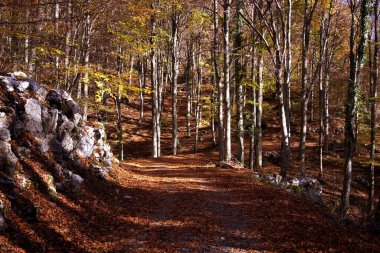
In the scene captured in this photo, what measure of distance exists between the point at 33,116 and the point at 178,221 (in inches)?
193

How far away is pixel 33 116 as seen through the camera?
8.75m

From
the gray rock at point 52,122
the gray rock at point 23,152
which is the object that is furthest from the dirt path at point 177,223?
the gray rock at point 52,122

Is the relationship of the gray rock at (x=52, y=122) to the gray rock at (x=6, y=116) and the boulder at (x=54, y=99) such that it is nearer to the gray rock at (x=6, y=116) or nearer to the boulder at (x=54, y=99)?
the boulder at (x=54, y=99)

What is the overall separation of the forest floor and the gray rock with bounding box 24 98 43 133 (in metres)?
2.05

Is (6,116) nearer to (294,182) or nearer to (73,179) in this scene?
(73,179)

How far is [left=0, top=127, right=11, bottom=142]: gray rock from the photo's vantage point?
7200mm

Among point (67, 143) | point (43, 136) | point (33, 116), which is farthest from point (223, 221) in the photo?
point (33, 116)

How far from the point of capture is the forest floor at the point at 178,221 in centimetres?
654

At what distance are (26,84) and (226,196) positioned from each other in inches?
288

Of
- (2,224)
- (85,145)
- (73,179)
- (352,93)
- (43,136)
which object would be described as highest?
(352,93)

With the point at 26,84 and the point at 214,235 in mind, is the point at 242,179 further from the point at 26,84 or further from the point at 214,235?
the point at 26,84

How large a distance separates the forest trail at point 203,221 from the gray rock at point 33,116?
234 centimetres

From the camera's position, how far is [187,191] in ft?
38.2

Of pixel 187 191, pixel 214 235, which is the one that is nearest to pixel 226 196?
pixel 187 191
